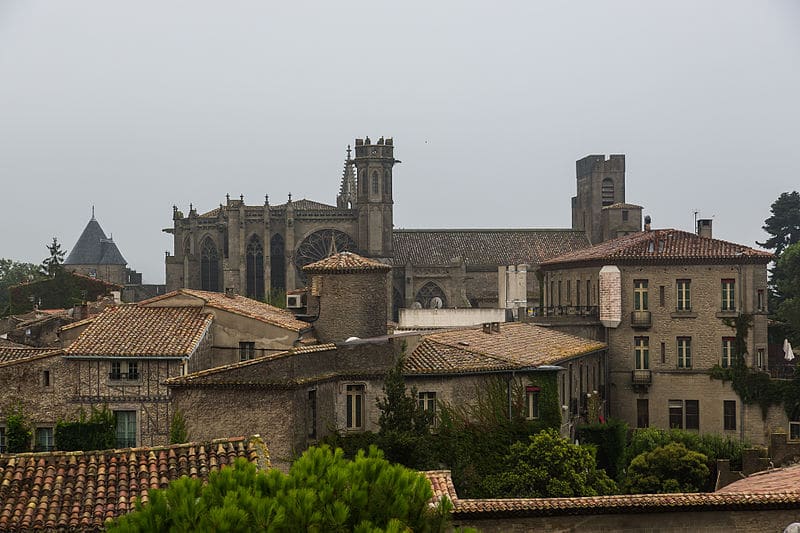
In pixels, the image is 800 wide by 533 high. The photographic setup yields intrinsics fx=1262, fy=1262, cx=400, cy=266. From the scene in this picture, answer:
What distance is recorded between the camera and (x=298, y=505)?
13.4m

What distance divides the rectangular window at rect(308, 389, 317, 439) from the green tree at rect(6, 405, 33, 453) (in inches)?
329

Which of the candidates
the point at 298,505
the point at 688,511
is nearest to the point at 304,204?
the point at 688,511

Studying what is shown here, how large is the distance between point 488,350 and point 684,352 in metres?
18.5

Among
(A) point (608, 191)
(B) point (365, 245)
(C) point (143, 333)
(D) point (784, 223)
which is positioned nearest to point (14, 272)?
(B) point (365, 245)

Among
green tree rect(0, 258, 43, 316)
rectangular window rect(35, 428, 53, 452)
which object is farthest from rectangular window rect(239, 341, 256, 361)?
green tree rect(0, 258, 43, 316)

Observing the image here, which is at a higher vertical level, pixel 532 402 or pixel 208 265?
pixel 208 265

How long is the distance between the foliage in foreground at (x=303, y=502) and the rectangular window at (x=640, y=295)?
135 feet

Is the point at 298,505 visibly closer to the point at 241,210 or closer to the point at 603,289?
the point at 603,289

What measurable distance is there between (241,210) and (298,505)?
79.7m

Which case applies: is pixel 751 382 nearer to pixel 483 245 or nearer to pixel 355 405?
pixel 355 405

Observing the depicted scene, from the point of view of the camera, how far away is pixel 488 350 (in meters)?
38.8

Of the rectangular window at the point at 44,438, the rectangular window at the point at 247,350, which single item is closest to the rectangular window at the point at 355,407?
the rectangular window at the point at 247,350

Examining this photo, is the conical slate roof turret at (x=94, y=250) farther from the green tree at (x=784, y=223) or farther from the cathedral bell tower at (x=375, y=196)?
the green tree at (x=784, y=223)

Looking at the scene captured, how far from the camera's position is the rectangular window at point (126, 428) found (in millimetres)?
35094
